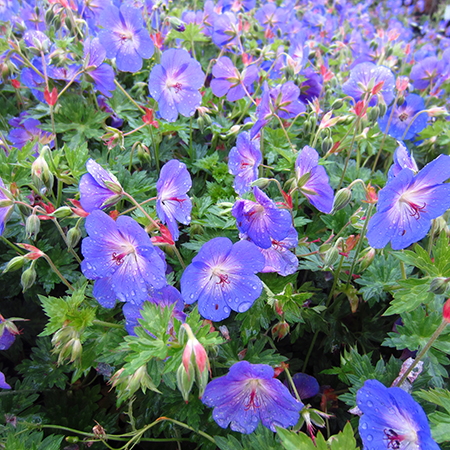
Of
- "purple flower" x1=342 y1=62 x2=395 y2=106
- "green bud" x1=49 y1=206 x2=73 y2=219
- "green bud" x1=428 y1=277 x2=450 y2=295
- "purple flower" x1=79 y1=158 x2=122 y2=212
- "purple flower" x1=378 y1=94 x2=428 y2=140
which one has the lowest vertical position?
"green bud" x1=49 y1=206 x2=73 y2=219

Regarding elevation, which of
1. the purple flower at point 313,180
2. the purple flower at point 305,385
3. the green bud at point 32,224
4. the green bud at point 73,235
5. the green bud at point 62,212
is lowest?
the purple flower at point 305,385

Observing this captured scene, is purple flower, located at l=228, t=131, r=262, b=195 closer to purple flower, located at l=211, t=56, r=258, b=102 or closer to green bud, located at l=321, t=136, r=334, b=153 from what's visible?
green bud, located at l=321, t=136, r=334, b=153

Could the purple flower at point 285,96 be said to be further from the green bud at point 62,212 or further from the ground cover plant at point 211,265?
the green bud at point 62,212

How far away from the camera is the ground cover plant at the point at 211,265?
3.60 ft

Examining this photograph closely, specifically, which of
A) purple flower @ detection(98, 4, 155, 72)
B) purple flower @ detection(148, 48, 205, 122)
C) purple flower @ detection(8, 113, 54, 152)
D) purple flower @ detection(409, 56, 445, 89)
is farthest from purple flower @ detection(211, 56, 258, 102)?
purple flower @ detection(409, 56, 445, 89)

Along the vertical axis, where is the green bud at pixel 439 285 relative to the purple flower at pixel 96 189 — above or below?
above

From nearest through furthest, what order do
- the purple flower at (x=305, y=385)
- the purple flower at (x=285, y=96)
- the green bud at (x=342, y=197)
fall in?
the green bud at (x=342, y=197) < the purple flower at (x=305, y=385) < the purple flower at (x=285, y=96)

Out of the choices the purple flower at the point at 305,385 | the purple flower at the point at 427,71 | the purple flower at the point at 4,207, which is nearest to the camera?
the purple flower at the point at 4,207

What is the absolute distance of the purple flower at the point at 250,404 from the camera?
1136 millimetres

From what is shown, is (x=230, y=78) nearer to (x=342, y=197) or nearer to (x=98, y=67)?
(x=98, y=67)

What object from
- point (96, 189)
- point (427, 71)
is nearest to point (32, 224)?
point (96, 189)

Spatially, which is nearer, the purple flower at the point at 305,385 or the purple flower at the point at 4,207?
the purple flower at the point at 4,207

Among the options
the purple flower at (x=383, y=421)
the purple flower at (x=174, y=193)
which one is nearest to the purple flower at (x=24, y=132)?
the purple flower at (x=174, y=193)

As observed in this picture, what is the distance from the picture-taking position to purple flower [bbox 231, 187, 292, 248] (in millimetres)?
1123
